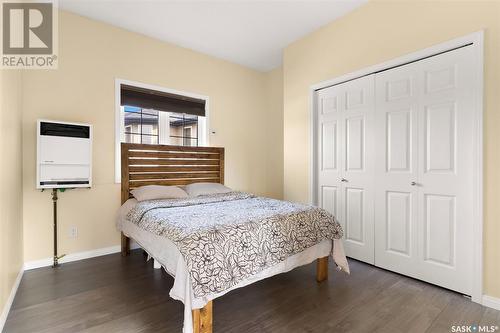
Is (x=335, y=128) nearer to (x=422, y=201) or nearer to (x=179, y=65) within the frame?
(x=422, y=201)

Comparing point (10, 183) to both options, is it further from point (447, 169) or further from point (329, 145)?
point (447, 169)

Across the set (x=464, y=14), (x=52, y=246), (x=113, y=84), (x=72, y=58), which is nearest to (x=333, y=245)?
(x=464, y=14)

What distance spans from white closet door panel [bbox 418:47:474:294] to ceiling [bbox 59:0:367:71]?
4.30 feet

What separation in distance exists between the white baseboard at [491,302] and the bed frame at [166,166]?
329 centimetres

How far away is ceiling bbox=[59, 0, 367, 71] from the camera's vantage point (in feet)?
9.39

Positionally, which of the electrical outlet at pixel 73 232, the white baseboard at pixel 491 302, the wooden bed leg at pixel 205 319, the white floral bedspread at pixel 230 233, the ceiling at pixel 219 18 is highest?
the ceiling at pixel 219 18

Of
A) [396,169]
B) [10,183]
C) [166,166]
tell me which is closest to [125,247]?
[166,166]

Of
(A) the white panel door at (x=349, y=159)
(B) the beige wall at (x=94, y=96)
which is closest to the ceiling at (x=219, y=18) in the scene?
(B) the beige wall at (x=94, y=96)

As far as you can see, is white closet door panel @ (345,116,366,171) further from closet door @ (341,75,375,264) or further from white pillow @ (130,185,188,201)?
white pillow @ (130,185,188,201)

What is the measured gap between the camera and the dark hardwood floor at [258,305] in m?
1.79

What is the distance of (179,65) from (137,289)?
305 centimetres

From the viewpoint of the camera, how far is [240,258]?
1.81m

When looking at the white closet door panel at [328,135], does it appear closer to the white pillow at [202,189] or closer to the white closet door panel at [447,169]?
the white closet door panel at [447,169]

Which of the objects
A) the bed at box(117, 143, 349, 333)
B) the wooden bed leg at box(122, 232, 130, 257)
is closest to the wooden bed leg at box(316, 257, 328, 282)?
the bed at box(117, 143, 349, 333)
